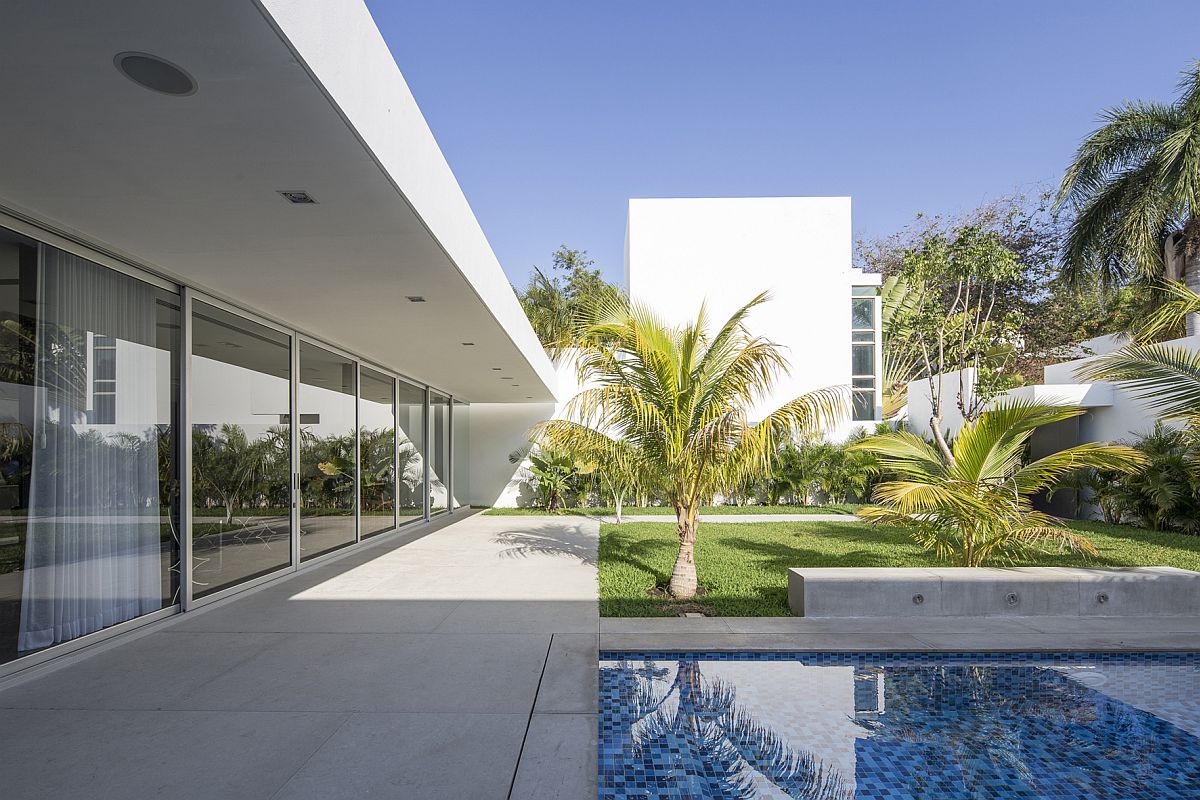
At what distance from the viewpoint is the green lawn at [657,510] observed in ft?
50.8

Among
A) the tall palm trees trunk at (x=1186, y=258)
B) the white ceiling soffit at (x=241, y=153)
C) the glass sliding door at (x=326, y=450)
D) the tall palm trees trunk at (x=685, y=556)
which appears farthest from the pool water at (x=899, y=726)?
the tall palm trees trunk at (x=1186, y=258)

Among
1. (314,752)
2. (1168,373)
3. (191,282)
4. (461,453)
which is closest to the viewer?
(314,752)

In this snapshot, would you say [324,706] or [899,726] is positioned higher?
[324,706]

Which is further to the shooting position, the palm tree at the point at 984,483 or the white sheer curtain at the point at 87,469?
the palm tree at the point at 984,483

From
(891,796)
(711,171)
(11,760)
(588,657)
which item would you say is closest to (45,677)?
(11,760)

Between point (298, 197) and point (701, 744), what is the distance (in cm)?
388

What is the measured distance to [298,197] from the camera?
389 centimetres

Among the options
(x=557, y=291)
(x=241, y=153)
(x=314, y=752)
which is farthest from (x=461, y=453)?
(x=241, y=153)

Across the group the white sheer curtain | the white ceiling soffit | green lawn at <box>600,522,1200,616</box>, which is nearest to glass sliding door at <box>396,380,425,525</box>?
green lawn at <box>600,522,1200,616</box>

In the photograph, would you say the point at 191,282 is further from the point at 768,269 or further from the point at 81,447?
the point at 768,269

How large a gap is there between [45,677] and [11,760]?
134 cm

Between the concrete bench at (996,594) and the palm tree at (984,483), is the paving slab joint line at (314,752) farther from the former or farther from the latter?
the palm tree at (984,483)

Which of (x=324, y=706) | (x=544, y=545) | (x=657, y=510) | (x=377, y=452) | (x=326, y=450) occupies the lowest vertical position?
(x=657, y=510)

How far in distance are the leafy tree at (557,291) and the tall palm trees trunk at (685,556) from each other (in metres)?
12.7
